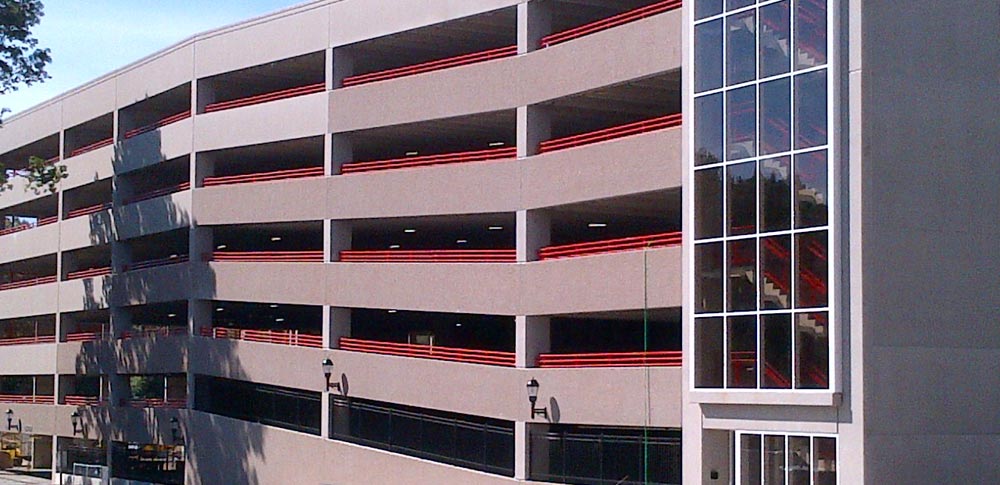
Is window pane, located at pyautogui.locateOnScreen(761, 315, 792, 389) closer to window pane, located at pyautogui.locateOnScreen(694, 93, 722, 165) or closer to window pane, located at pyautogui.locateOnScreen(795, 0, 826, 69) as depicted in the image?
window pane, located at pyautogui.locateOnScreen(694, 93, 722, 165)

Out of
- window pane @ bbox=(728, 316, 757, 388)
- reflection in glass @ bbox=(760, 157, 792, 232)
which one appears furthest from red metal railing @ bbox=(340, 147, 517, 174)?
window pane @ bbox=(728, 316, 757, 388)

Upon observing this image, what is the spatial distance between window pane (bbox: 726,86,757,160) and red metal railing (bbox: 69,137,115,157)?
36787mm

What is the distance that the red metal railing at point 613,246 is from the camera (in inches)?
1399

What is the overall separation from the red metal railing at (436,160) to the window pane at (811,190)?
467 inches

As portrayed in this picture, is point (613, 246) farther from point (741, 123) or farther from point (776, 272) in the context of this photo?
point (776, 272)

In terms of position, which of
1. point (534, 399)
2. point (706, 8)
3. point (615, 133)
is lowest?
point (534, 399)

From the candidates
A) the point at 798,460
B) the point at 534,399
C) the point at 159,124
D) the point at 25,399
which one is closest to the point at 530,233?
the point at 534,399

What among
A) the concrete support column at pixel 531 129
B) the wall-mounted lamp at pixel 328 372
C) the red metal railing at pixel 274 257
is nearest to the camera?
the concrete support column at pixel 531 129

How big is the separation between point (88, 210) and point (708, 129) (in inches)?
1575

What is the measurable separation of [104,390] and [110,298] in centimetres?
478

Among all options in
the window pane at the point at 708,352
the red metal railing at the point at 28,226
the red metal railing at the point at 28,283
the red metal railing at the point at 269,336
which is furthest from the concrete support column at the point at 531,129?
the red metal railing at the point at 28,283

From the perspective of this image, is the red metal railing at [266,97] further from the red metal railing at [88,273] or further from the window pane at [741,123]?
the window pane at [741,123]

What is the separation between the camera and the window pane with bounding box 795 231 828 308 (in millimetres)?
30344

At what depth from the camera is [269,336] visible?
5106cm
